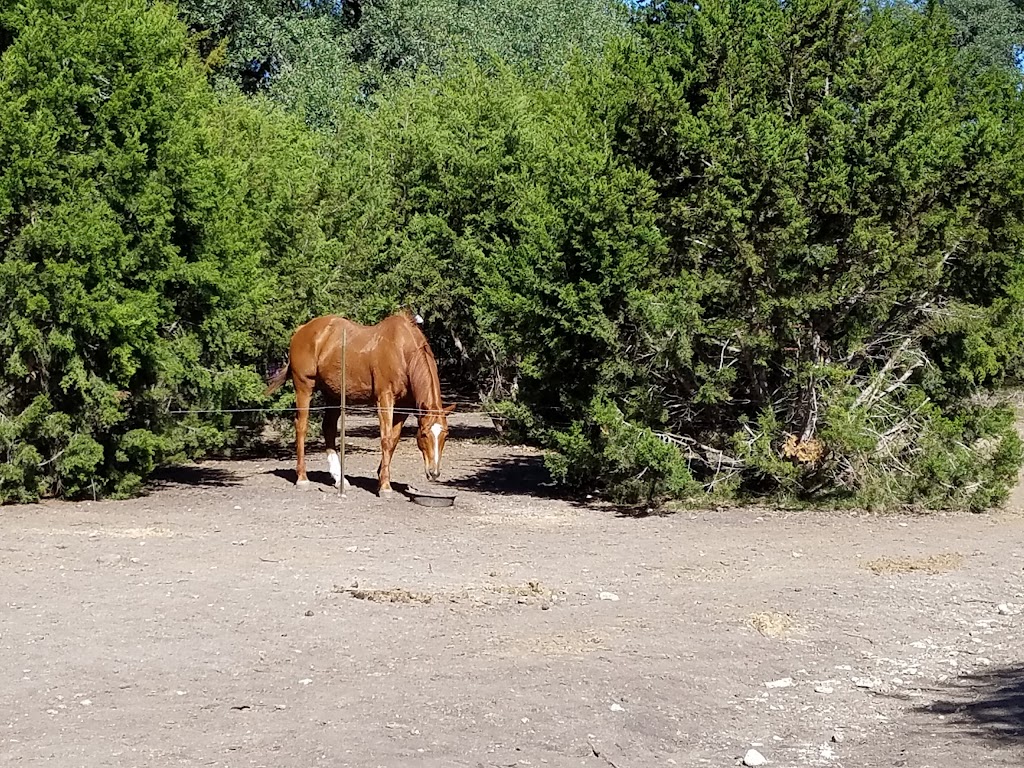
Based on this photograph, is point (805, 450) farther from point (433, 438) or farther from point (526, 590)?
point (526, 590)

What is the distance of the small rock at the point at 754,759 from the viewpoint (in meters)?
6.90

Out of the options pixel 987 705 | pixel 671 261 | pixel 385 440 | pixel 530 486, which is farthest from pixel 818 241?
pixel 987 705

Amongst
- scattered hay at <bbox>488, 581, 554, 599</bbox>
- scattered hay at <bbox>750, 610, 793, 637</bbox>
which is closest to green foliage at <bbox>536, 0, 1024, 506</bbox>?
scattered hay at <bbox>488, 581, 554, 599</bbox>

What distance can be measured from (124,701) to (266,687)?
34.7 inches

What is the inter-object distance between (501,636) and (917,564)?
16.6 feet

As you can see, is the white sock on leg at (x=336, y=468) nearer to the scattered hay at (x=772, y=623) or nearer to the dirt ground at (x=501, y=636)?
the dirt ground at (x=501, y=636)

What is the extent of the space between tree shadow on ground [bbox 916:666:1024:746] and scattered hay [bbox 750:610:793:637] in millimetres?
1505

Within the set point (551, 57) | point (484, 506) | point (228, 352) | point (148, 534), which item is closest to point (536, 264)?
point (484, 506)

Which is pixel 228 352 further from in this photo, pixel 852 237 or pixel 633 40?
pixel 852 237

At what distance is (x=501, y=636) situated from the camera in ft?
31.8

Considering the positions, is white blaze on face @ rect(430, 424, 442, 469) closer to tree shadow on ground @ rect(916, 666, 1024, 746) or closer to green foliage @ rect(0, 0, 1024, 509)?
green foliage @ rect(0, 0, 1024, 509)

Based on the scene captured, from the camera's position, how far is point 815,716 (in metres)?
7.93

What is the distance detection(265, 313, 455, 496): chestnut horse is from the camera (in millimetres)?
16562

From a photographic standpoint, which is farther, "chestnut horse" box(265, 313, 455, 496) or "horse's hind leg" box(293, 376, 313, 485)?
"horse's hind leg" box(293, 376, 313, 485)
